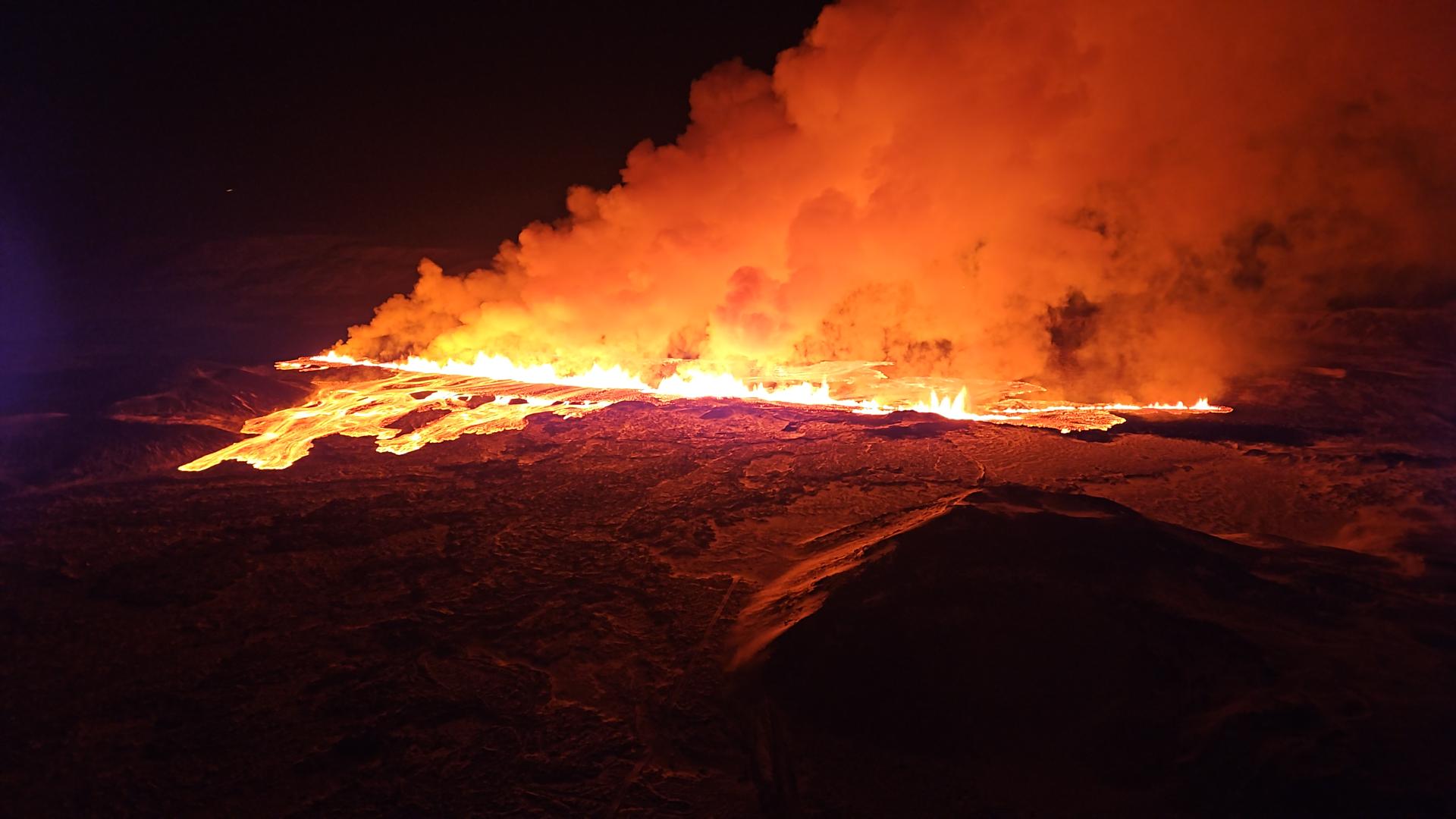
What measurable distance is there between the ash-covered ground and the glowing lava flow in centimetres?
221

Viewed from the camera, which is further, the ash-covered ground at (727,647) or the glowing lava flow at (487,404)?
the glowing lava flow at (487,404)

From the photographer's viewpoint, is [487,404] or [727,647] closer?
[727,647]

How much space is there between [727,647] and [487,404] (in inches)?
386

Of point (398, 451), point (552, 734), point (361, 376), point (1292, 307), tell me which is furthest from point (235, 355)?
point (1292, 307)

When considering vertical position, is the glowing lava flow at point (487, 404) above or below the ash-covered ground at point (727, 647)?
above

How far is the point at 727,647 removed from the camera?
4520 millimetres

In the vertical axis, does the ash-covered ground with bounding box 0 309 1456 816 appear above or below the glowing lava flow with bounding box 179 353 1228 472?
below

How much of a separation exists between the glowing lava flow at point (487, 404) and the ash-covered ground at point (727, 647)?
7.24 feet

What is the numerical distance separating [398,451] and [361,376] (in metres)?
7.07

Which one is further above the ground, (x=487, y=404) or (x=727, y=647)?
(x=487, y=404)

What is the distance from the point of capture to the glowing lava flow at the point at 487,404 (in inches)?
421

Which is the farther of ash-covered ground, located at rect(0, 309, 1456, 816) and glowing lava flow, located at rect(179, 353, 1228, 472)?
glowing lava flow, located at rect(179, 353, 1228, 472)

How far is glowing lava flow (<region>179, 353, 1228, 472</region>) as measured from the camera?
10.7m

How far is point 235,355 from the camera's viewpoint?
19.4 metres
